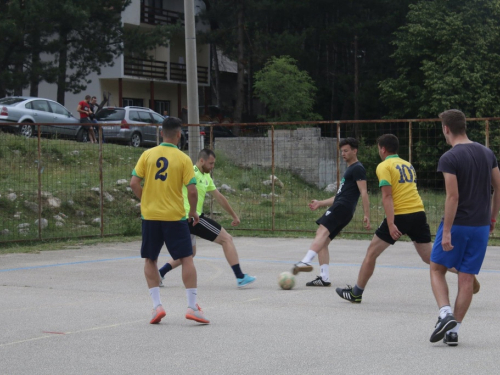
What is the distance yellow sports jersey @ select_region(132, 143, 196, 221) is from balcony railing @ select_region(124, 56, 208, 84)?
34.4 metres

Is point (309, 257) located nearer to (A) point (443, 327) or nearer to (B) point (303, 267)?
(B) point (303, 267)

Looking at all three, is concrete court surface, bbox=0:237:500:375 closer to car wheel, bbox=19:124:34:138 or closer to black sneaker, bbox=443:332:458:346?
black sneaker, bbox=443:332:458:346

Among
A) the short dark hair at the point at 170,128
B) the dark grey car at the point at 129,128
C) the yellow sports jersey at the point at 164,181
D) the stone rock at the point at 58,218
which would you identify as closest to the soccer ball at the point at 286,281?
the yellow sports jersey at the point at 164,181

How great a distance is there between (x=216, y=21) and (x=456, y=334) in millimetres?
43761

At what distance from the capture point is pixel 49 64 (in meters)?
34.0

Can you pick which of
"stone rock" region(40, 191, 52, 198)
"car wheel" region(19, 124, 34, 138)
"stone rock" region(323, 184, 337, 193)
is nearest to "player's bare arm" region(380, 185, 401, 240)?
"stone rock" region(323, 184, 337, 193)

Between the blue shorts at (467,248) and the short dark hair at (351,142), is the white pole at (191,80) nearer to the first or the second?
the short dark hair at (351,142)

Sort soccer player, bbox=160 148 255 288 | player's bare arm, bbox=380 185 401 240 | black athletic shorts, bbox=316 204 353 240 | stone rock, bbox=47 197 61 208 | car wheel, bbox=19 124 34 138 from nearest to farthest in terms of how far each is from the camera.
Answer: player's bare arm, bbox=380 185 401 240 < black athletic shorts, bbox=316 204 353 240 < soccer player, bbox=160 148 255 288 < stone rock, bbox=47 197 61 208 < car wheel, bbox=19 124 34 138

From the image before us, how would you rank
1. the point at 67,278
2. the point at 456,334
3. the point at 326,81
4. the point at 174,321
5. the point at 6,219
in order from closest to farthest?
the point at 456,334
the point at 174,321
the point at 67,278
the point at 6,219
the point at 326,81

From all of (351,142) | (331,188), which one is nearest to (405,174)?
(351,142)

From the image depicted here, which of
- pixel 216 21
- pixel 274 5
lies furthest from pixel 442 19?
pixel 216 21

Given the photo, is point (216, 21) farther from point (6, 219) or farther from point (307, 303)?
point (307, 303)

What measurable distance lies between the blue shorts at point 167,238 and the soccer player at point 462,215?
241 cm

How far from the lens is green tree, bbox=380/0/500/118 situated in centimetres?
3784
